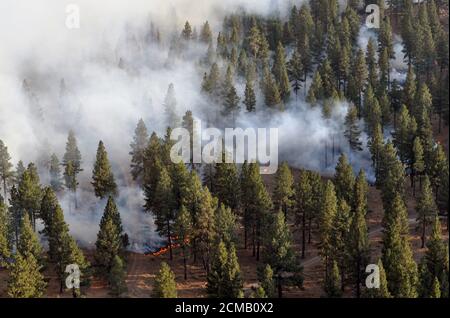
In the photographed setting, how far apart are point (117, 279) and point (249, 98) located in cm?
6076

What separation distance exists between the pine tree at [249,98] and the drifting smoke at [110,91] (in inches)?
66.3

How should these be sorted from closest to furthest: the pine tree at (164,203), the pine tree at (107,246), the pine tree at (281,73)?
the pine tree at (107,246) < the pine tree at (164,203) < the pine tree at (281,73)

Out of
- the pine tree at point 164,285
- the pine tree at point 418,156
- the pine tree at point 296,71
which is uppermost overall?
the pine tree at point 296,71

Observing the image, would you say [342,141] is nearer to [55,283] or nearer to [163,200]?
[163,200]

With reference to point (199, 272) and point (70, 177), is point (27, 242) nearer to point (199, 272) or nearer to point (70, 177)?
point (199, 272)

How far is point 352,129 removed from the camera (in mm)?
134000

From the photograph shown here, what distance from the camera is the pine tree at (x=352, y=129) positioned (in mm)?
132625

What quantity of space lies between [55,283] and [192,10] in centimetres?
10650

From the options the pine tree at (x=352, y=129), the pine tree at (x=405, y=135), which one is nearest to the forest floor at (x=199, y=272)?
the pine tree at (x=405, y=135)

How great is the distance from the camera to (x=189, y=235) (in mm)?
103625

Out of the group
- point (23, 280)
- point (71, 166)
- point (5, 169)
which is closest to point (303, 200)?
point (71, 166)

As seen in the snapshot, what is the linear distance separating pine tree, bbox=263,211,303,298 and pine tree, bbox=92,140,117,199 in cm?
3084

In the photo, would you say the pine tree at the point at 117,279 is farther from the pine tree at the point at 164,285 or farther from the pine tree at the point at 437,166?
the pine tree at the point at 437,166
